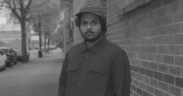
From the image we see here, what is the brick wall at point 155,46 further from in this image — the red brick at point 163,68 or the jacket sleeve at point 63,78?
the jacket sleeve at point 63,78

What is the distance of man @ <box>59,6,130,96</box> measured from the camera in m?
2.51

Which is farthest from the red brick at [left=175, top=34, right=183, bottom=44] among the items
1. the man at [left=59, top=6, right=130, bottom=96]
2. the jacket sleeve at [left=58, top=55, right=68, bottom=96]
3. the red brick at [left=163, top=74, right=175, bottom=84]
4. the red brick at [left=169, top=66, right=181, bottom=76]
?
the jacket sleeve at [left=58, top=55, right=68, bottom=96]

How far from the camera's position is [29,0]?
3378 cm

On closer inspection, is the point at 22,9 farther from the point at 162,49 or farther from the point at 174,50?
the point at 174,50

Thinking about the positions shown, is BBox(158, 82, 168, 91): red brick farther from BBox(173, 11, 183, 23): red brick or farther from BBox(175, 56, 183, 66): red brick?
BBox(173, 11, 183, 23): red brick

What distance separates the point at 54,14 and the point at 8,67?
1227 centimetres

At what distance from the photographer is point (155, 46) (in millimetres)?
4238

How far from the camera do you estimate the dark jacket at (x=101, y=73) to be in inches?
98.6

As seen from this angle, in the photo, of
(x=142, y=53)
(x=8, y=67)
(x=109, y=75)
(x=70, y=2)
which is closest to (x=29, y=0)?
(x=8, y=67)

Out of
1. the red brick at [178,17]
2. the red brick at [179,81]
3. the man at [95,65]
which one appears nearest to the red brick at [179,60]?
the red brick at [179,81]

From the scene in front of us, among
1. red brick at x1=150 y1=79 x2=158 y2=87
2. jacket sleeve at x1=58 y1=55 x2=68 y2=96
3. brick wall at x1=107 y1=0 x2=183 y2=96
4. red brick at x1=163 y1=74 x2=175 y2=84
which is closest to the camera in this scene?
jacket sleeve at x1=58 y1=55 x2=68 y2=96

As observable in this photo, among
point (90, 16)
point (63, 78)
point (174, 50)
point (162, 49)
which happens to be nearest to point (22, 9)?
point (162, 49)

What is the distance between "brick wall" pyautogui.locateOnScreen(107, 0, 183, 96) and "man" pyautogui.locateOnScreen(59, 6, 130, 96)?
3.55 ft

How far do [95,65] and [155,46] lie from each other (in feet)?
6.13
